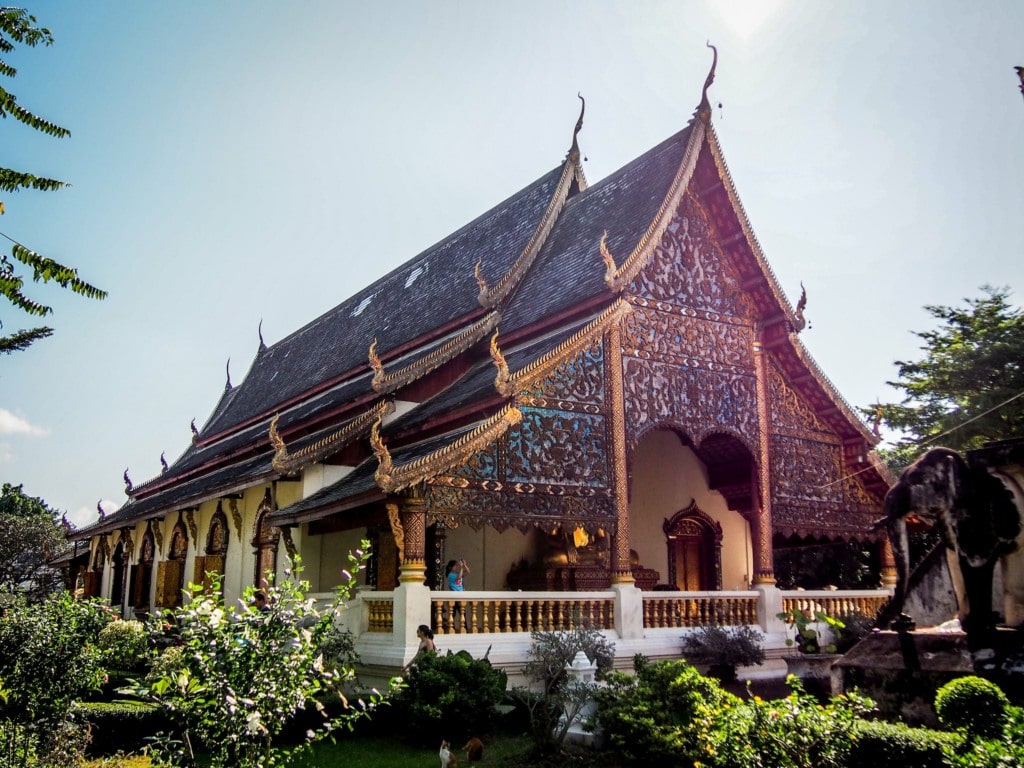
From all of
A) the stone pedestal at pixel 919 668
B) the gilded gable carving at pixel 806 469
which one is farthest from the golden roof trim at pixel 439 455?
the gilded gable carving at pixel 806 469

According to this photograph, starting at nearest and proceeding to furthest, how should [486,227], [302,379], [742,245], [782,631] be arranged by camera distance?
1. [782,631]
2. [742,245]
3. [486,227]
4. [302,379]

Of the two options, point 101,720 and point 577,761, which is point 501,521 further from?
point 101,720

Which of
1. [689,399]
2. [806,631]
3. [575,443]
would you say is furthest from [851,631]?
[575,443]

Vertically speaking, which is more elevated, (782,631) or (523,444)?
(523,444)

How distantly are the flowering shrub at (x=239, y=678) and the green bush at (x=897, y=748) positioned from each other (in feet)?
9.30

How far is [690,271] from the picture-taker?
12984 mm

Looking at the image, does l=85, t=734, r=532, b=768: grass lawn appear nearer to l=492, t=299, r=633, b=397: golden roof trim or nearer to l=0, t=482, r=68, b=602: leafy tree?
l=492, t=299, r=633, b=397: golden roof trim

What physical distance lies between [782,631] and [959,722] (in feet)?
24.7

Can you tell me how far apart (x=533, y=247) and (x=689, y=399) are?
13.1ft

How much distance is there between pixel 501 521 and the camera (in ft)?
33.6

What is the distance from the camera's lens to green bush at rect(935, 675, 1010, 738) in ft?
16.6

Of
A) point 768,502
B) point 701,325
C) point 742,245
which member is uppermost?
point 742,245

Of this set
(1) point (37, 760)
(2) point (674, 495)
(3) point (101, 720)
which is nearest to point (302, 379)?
(2) point (674, 495)

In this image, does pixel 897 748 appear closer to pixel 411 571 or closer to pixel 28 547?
pixel 411 571
